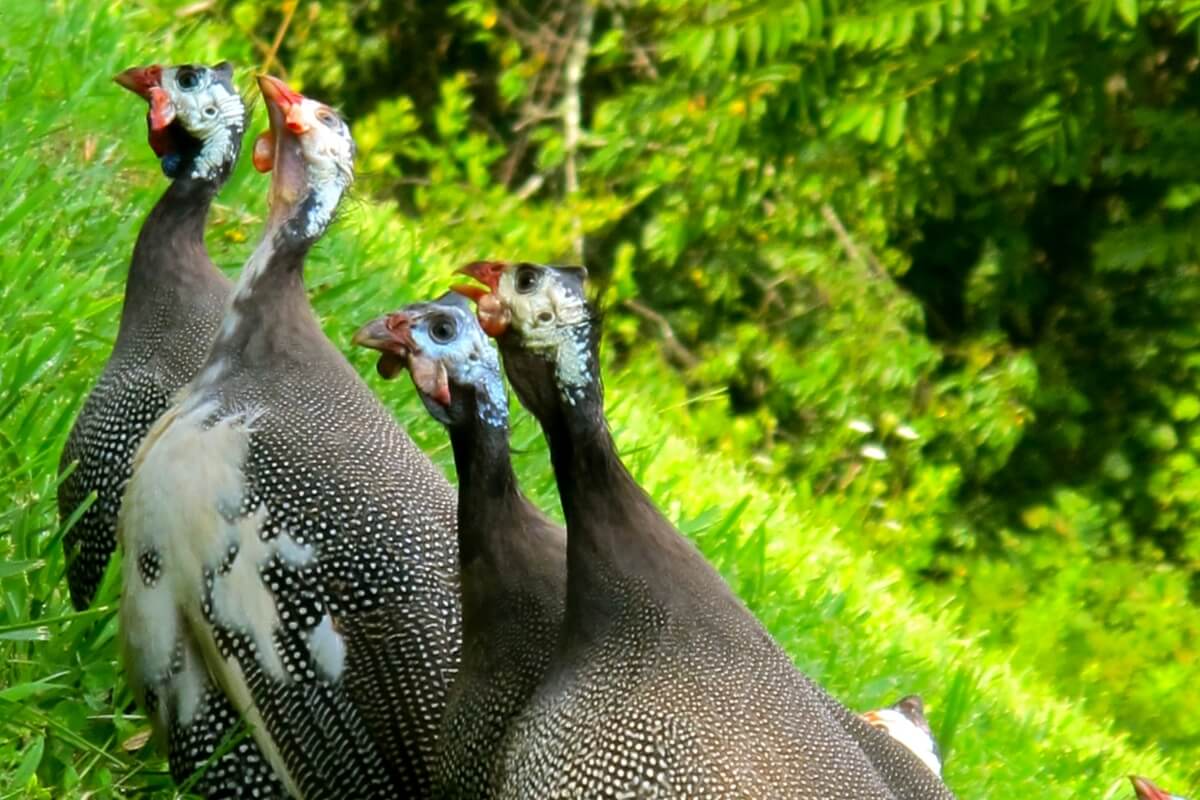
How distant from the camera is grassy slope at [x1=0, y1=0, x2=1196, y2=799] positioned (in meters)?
3.65

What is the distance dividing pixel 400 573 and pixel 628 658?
0.60 m

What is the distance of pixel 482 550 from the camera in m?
3.35

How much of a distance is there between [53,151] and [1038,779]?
121 inches

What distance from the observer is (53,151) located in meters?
5.68

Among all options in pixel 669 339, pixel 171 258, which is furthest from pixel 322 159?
pixel 669 339

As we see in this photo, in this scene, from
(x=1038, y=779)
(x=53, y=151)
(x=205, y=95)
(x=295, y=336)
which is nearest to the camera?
(x=295, y=336)

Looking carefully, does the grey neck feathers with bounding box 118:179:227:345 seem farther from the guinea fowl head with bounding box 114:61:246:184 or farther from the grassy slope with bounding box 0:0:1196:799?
the grassy slope with bounding box 0:0:1196:799

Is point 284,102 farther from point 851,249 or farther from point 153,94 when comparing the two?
point 851,249

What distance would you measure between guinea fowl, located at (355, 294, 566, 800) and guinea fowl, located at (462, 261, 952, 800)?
18 centimetres

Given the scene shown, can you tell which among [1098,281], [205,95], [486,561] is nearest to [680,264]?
[1098,281]

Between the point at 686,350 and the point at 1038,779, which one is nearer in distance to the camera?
the point at 1038,779

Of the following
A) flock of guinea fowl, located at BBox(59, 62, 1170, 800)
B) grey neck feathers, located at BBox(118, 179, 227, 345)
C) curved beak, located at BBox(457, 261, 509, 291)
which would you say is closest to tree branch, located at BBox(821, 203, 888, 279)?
grey neck feathers, located at BBox(118, 179, 227, 345)

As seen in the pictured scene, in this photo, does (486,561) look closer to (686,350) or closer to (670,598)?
(670,598)

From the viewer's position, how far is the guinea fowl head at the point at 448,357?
11.6ft
